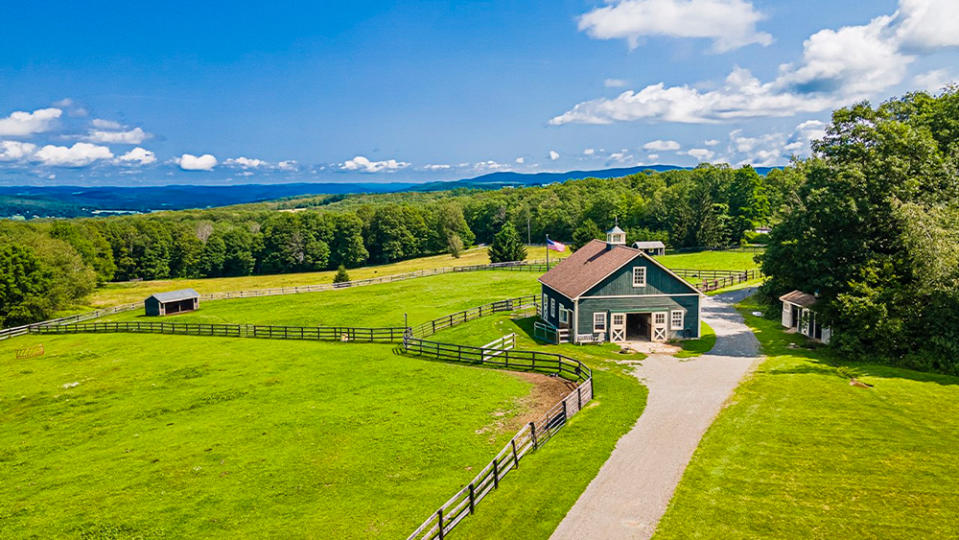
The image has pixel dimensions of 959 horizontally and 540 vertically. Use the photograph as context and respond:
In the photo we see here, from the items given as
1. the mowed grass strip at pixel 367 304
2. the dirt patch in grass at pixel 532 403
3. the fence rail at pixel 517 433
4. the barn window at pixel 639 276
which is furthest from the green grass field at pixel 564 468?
the mowed grass strip at pixel 367 304

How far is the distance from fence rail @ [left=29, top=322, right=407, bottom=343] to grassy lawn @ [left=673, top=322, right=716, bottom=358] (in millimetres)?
16690

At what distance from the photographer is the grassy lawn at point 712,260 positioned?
6812 centimetres

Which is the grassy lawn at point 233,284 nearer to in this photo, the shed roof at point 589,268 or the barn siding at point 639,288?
the shed roof at point 589,268

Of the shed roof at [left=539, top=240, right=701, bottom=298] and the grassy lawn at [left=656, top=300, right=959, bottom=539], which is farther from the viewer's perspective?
the shed roof at [left=539, top=240, right=701, bottom=298]

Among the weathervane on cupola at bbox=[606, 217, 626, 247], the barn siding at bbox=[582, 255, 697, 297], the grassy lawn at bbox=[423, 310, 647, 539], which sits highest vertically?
the weathervane on cupola at bbox=[606, 217, 626, 247]

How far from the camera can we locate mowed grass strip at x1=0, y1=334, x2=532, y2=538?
14.7 metres

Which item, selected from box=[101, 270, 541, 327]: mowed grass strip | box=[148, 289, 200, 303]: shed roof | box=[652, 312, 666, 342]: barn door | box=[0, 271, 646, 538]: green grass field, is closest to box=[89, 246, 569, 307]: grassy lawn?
box=[101, 270, 541, 327]: mowed grass strip

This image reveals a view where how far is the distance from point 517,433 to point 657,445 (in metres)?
4.58

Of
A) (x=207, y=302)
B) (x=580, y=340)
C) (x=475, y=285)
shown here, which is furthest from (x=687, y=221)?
(x=207, y=302)

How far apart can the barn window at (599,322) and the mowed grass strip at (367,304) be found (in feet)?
51.0

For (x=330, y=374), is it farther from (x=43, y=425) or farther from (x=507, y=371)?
(x=43, y=425)

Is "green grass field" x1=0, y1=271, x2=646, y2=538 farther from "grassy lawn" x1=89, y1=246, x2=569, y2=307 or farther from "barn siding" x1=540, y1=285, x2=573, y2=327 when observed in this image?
"grassy lawn" x1=89, y1=246, x2=569, y2=307

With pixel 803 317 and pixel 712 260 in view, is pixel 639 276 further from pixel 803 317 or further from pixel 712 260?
pixel 712 260

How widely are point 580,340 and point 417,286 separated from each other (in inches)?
1363
